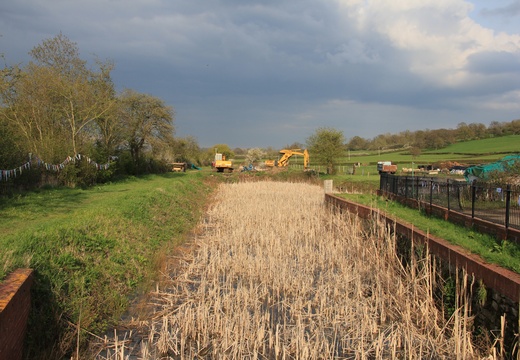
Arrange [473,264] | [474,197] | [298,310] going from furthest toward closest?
[474,197] → [298,310] → [473,264]

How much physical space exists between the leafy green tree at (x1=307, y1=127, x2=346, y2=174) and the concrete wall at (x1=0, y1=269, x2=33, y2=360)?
39.4 m

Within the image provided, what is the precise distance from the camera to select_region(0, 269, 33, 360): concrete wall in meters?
4.38

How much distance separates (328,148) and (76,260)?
123 ft

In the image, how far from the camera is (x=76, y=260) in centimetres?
748

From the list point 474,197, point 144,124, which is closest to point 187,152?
point 144,124

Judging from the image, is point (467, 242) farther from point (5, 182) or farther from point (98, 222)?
point (5, 182)

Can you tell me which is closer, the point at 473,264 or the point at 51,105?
the point at 473,264

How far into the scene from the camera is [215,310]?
6.74 meters

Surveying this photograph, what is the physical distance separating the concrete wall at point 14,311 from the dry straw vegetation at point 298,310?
115cm

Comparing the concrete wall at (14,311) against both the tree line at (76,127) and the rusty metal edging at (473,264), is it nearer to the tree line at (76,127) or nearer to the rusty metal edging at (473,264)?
the rusty metal edging at (473,264)

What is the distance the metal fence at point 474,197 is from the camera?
8.03 meters

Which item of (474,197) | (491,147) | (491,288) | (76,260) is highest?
(474,197)

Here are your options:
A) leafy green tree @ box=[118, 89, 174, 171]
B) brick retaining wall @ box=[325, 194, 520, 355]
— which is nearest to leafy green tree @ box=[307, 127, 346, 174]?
leafy green tree @ box=[118, 89, 174, 171]

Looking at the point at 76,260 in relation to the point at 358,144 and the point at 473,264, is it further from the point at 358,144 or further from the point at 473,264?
the point at 358,144
